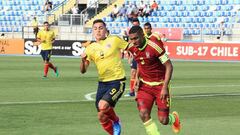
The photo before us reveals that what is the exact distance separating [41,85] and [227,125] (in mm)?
9950

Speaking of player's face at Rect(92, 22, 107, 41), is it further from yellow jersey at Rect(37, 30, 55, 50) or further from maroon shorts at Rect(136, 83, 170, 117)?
yellow jersey at Rect(37, 30, 55, 50)

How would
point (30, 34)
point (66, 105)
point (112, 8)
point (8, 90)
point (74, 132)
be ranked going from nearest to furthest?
point (74, 132)
point (66, 105)
point (8, 90)
point (30, 34)
point (112, 8)

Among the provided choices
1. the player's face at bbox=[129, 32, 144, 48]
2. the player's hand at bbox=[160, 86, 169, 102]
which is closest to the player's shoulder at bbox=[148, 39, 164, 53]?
the player's face at bbox=[129, 32, 144, 48]

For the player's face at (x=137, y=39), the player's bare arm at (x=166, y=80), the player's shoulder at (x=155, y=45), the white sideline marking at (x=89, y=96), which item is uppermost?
the player's face at (x=137, y=39)

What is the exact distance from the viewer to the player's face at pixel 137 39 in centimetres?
955

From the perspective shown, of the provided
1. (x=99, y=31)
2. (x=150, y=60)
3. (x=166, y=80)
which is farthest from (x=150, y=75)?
(x=99, y=31)

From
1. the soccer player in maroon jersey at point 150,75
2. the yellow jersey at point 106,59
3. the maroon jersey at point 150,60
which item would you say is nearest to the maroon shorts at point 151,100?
the soccer player in maroon jersey at point 150,75

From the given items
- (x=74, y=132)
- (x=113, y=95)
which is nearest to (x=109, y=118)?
(x=113, y=95)

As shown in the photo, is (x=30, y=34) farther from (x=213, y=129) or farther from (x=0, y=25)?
(x=213, y=129)

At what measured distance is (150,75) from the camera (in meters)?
10.0

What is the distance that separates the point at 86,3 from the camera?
54531mm

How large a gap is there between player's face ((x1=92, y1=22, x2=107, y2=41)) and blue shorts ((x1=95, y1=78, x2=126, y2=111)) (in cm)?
74

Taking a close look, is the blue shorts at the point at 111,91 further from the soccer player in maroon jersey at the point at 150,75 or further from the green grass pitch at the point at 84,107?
the green grass pitch at the point at 84,107

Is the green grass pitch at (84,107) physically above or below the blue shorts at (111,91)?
below
